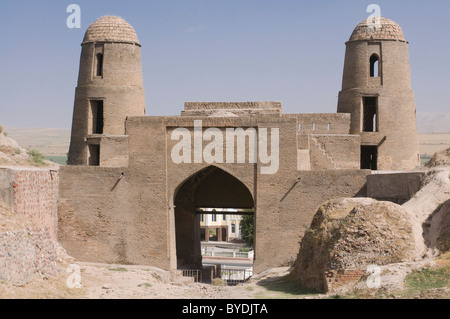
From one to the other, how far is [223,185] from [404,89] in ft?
22.4

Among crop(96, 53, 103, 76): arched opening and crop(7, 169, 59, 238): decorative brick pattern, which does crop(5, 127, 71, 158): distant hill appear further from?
crop(7, 169, 59, 238): decorative brick pattern

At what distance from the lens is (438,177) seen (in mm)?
16328

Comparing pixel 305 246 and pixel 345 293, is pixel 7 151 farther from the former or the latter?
pixel 345 293

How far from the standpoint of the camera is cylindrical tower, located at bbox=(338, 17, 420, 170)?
2348cm

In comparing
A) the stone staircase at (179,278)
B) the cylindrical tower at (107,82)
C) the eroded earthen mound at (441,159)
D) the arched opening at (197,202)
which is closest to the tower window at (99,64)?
the cylindrical tower at (107,82)

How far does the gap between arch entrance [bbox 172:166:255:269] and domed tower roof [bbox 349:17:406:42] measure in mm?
6459

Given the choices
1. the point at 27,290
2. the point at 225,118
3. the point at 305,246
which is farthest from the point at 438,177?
the point at 27,290

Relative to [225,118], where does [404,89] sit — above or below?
above

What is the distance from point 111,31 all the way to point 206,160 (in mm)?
6809

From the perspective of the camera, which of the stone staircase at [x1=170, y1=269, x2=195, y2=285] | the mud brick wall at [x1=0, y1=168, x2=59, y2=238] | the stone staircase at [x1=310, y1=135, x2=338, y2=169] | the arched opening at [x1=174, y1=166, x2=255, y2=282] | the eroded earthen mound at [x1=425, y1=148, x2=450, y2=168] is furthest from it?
the arched opening at [x1=174, y1=166, x2=255, y2=282]

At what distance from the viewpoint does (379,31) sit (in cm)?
2355

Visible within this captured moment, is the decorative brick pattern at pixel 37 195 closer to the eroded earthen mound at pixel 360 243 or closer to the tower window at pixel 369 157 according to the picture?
the eroded earthen mound at pixel 360 243

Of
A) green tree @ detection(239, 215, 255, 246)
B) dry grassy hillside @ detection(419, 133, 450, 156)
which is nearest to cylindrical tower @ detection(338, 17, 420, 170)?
green tree @ detection(239, 215, 255, 246)

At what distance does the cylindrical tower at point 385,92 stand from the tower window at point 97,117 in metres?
8.57
